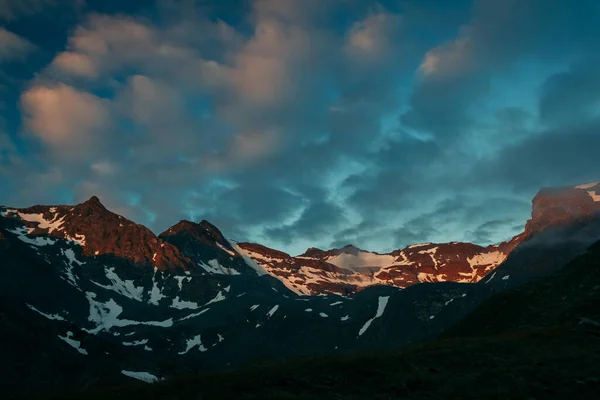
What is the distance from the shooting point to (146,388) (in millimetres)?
29922

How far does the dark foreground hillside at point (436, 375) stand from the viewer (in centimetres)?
2942

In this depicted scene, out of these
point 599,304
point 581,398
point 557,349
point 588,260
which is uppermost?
point 588,260

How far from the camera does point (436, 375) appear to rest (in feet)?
110

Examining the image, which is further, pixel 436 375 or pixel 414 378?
pixel 436 375

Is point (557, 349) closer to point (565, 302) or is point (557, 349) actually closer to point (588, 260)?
point (565, 302)

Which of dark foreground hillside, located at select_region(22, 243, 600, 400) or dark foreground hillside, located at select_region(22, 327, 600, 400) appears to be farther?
dark foreground hillside, located at select_region(22, 243, 600, 400)

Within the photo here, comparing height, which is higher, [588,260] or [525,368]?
[588,260]

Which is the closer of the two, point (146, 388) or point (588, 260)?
point (146, 388)

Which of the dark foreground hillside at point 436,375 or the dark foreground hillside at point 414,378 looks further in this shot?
the dark foreground hillside at point 436,375

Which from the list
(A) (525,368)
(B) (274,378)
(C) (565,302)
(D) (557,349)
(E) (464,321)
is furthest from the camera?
(E) (464,321)

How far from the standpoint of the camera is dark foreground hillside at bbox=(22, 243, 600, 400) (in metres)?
29.4

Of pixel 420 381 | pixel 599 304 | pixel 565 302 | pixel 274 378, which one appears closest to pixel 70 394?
pixel 274 378

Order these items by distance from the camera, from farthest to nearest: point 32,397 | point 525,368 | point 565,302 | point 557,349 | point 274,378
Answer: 1. point 565,302
2. point 557,349
3. point 525,368
4. point 274,378
5. point 32,397

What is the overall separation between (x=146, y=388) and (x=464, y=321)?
6047 cm
